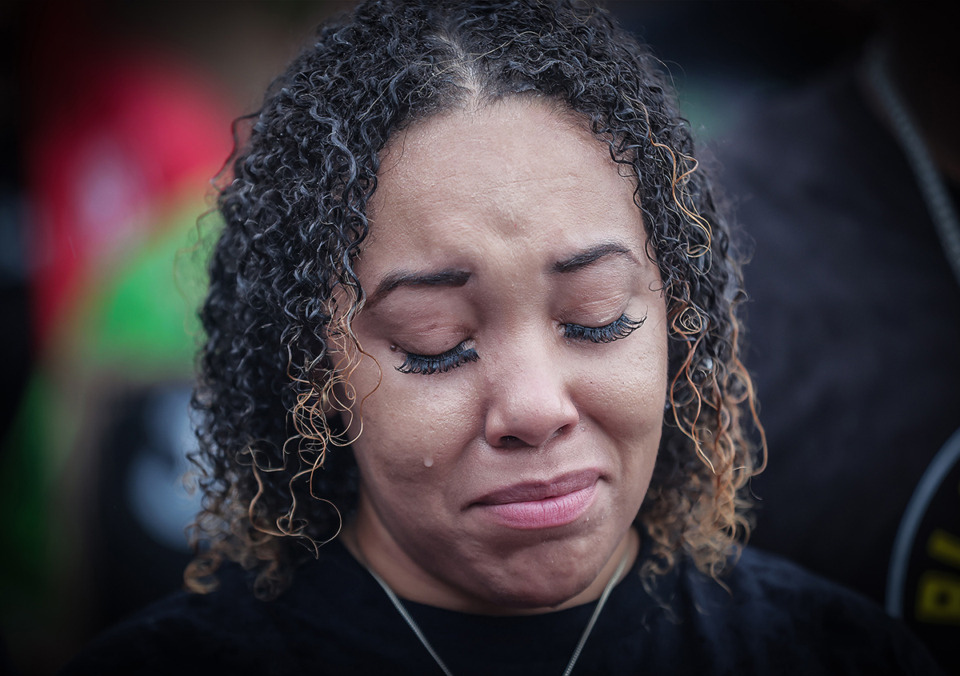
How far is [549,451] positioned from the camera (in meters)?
1.33

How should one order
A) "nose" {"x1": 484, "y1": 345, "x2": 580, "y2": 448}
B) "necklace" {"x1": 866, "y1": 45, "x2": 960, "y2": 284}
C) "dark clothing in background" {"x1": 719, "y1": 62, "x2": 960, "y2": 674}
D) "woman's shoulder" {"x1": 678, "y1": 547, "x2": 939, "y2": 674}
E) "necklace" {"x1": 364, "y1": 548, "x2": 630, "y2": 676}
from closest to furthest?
"nose" {"x1": 484, "y1": 345, "x2": 580, "y2": 448}
"necklace" {"x1": 364, "y1": 548, "x2": 630, "y2": 676}
"woman's shoulder" {"x1": 678, "y1": 547, "x2": 939, "y2": 674}
"dark clothing in background" {"x1": 719, "y1": 62, "x2": 960, "y2": 674}
"necklace" {"x1": 866, "y1": 45, "x2": 960, "y2": 284}

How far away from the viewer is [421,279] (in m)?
1.29

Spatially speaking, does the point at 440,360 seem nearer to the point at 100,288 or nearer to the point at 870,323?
the point at 870,323

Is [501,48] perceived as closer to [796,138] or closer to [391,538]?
[391,538]

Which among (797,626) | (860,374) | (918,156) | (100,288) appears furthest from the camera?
(100,288)

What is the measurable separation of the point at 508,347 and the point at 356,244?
34cm

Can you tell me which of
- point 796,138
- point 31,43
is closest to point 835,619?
point 796,138

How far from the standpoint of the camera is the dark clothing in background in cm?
224

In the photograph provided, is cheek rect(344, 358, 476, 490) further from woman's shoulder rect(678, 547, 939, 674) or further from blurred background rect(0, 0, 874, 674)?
blurred background rect(0, 0, 874, 674)

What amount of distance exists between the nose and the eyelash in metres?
0.06

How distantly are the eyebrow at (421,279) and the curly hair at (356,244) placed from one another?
0.06 metres

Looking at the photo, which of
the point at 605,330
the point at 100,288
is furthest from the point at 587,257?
the point at 100,288

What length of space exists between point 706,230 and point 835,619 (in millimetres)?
1007

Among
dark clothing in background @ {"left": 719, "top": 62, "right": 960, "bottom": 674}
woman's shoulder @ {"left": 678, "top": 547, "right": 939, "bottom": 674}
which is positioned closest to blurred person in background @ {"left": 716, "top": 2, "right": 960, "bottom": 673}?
dark clothing in background @ {"left": 719, "top": 62, "right": 960, "bottom": 674}
